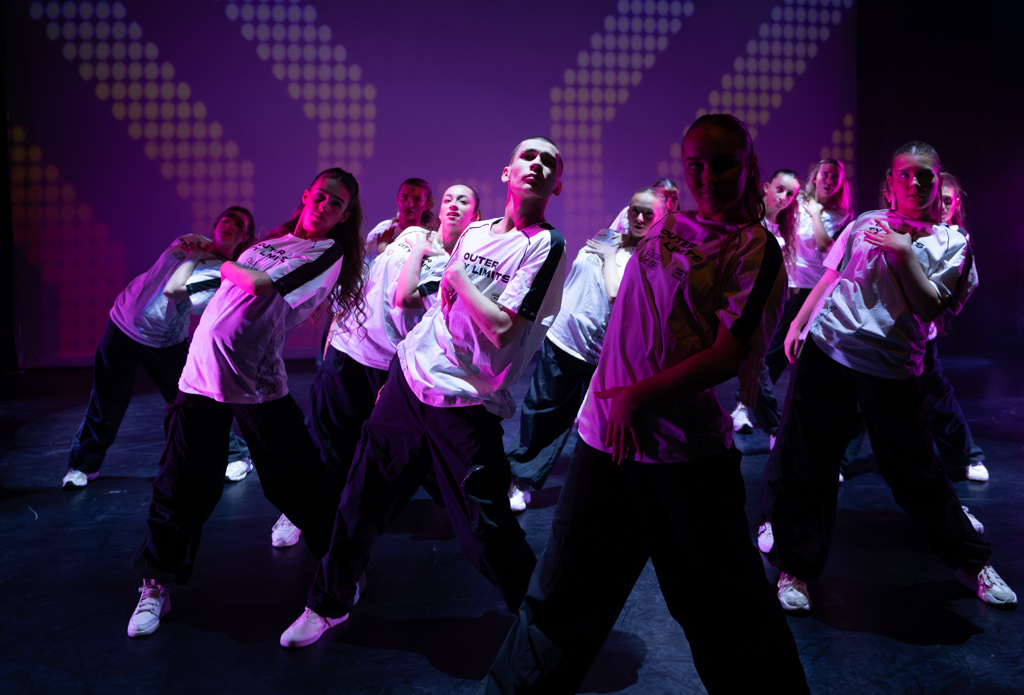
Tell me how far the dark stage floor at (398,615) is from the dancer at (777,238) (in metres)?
0.80

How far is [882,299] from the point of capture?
2455 millimetres

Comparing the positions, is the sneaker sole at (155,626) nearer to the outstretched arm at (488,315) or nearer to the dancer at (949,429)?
the outstretched arm at (488,315)

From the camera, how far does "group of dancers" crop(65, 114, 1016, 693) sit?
1.46 metres

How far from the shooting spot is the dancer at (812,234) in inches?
193

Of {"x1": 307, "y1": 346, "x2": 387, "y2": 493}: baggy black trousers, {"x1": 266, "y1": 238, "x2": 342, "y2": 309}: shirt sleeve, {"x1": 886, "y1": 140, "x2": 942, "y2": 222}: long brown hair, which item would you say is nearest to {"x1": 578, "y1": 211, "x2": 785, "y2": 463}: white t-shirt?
{"x1": 266, "y1": 238, "x2": 342, "y2": 309}: shirt sleeve

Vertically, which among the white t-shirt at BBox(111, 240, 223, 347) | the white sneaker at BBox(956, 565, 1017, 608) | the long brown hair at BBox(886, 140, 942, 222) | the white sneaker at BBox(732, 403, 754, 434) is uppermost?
the long brown hair at BBox(886, 140, 942, 222)

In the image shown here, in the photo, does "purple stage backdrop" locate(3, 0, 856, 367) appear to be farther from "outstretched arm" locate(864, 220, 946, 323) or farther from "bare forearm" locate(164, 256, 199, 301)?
"outstretched arm" locate(864, 220, 946, 323)

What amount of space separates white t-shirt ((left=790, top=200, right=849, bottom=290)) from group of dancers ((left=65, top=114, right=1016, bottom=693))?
4.88 feet

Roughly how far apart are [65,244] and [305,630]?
709cm

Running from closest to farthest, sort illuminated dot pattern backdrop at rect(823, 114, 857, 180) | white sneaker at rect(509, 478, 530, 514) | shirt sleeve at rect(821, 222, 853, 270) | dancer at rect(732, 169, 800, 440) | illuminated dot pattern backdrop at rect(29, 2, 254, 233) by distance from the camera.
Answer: shirt sleeve at rect(821, 222, 853, 270), white sneaker at rect(509, 478, 530, 514), dancer at rect(732, 169, 800, 440), illuminated dot pattern backdrop at rect(29, 2, 254, 233), illuminated dot pattern backdrop at rect(823, 114, 857, 180)

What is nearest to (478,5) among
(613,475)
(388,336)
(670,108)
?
(670,108)

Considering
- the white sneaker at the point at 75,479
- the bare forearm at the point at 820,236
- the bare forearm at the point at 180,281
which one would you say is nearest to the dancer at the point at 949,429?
the bare forearm at the point at 820,236

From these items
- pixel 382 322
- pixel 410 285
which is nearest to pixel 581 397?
pixel 382 322

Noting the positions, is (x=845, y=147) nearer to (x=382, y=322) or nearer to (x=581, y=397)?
(x=581, y=397)
